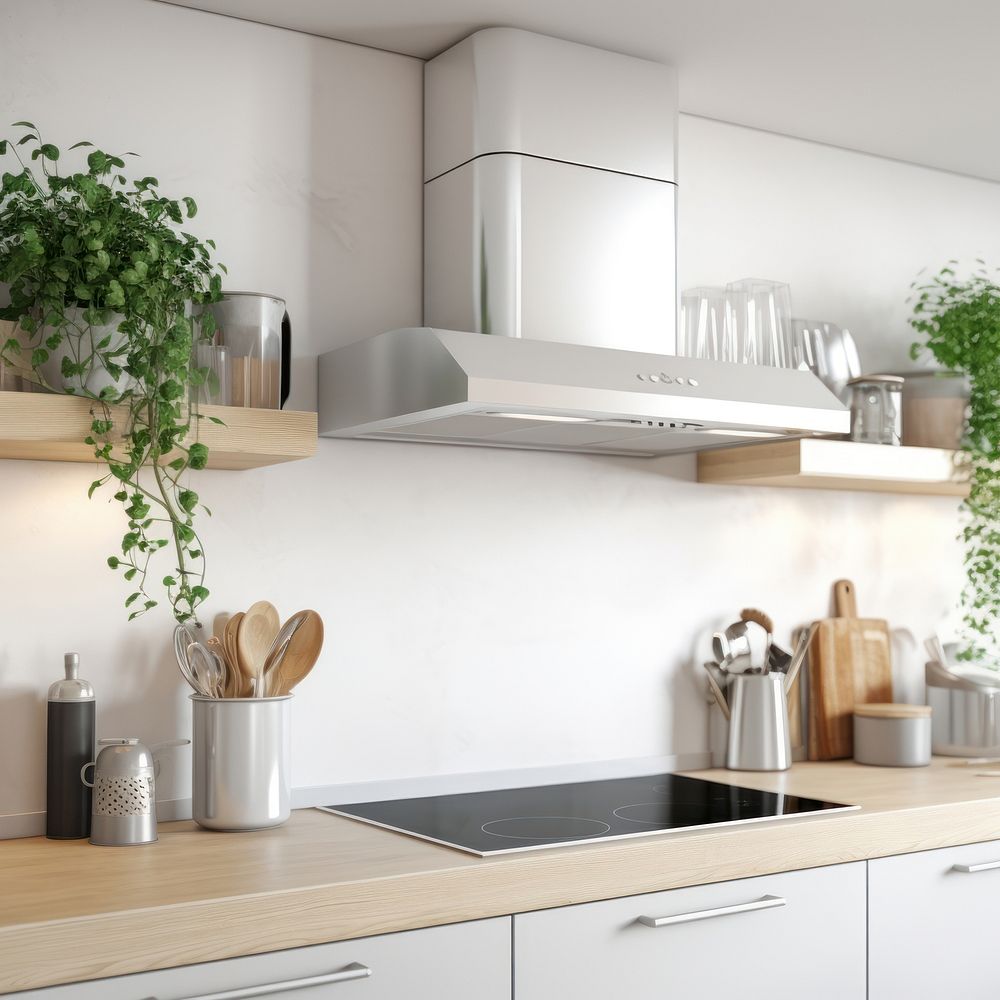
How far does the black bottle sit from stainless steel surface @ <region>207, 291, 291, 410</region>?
1.67ft

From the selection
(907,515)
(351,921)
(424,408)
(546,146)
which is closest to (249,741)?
(351,921)

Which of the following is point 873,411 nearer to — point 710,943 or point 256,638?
point 710,943

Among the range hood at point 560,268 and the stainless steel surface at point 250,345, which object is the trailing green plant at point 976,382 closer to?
the range hood at point 560,268

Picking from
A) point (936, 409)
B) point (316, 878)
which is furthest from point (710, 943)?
point (936, 409)

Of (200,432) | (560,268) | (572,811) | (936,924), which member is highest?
(560,268)

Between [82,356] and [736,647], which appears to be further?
[736,647]

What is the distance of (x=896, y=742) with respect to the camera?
2.71 m

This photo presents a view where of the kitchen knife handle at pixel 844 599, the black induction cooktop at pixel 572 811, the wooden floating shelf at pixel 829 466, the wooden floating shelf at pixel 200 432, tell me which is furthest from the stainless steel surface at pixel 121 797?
the kitchen knife handle at pixel 844 599

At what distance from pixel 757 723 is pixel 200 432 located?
1357mm

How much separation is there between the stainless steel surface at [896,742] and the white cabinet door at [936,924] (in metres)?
0.41

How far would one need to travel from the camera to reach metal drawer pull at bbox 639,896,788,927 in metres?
1.85

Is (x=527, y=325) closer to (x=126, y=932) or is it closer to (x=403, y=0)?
(x=403, y=0)

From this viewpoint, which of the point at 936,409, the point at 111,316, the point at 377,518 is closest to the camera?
the point at 111,316

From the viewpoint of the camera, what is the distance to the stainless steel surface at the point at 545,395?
1.91m
